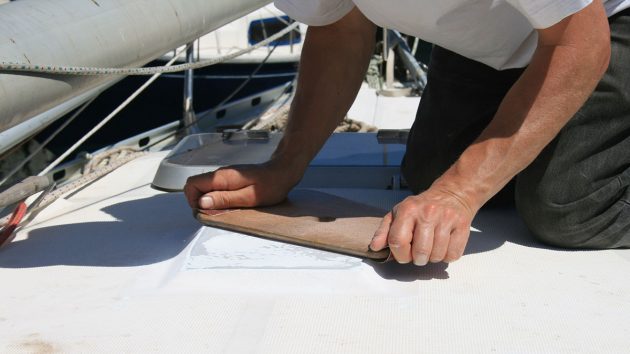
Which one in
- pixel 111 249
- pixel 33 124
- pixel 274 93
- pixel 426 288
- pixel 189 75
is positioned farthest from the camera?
pixel 274 93

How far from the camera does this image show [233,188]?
1503mm

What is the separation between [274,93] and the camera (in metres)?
4.73

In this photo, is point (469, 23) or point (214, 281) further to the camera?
point (469, 23)

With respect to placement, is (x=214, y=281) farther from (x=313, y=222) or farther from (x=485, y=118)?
(x=485, y=118)

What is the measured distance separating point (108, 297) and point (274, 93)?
3550 millimetres

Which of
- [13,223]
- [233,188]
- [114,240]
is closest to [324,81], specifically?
[233,188]

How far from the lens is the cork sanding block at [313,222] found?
1333 mm

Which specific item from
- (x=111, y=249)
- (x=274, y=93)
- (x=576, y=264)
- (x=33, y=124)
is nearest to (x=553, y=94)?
(x=576, y=264)

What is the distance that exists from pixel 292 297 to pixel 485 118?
0.61 meters

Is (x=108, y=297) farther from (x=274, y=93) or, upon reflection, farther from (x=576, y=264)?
(x=274, y=93)

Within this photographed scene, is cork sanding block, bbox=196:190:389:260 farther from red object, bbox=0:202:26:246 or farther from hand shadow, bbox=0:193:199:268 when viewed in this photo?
red object, bbox=0:202:26:246

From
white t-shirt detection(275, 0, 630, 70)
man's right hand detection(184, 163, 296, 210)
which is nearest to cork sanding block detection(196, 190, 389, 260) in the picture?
man's right hand detection(184, 163, 296, 210)

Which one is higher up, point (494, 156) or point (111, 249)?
point (494, 156)

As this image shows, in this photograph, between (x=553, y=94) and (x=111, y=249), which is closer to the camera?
(x=553, y=94)
